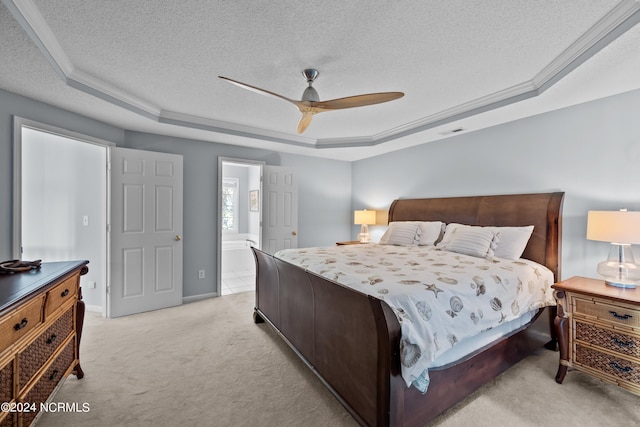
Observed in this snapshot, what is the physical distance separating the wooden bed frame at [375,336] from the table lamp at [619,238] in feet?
1.79

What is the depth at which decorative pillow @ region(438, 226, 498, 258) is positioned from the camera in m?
2.90

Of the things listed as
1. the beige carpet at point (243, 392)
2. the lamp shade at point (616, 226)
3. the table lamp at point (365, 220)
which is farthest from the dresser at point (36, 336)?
the table lamp at point (365, 220)

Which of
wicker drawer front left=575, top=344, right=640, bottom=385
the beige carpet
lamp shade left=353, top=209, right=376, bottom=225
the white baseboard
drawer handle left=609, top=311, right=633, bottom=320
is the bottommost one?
the beige carpet

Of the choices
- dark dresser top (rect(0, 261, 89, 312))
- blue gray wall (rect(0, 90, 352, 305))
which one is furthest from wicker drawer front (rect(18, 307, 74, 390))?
blue gray wall (rect(0, 90, 352, 305))

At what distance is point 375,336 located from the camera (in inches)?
59.9

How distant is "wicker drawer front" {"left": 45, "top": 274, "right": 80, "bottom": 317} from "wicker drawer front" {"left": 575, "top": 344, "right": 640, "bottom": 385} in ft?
12.3

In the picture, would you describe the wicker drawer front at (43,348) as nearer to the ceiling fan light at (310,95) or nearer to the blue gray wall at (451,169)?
the blue gray wall at (451,169)

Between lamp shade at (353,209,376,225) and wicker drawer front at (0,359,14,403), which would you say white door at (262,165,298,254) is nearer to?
lamp shade at (353,209,376,225)

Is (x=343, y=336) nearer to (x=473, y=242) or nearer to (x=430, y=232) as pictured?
(x=473, y=242)

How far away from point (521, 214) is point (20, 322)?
415 cm

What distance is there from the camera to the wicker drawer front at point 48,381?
1.49 metres

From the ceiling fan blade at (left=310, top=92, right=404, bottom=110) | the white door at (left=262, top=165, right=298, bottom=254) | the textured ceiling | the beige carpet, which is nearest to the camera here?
the textured ceiling

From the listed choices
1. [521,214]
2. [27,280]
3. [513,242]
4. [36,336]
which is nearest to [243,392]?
[36,336]

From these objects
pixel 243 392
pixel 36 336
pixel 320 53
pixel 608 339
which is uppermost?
pixel 320 53
